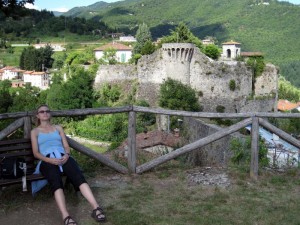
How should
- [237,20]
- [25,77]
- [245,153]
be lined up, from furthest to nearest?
[237,20] → [25,77] → [245,153]

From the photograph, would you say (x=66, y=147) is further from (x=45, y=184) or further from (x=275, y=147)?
(x=275, y=147)

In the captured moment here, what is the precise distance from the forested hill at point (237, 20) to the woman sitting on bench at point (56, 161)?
9688 centimetres

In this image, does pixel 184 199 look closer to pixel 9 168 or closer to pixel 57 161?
pixel 57 161

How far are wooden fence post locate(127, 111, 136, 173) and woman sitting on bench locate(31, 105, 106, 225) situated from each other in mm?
1154

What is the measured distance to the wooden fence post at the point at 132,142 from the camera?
6203 mm

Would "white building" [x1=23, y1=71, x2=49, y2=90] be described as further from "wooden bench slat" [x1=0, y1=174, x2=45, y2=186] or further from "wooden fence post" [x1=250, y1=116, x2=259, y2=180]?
"wooden bench slat" [x1=0, y1=174, x2=45, y2=186]

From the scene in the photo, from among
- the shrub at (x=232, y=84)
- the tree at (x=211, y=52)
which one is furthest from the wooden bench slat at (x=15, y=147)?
the tree at (x=211, y=52)

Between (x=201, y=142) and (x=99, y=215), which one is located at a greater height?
(x=201, y=142)

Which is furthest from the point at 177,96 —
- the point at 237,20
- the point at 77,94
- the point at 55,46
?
the point at 237,20

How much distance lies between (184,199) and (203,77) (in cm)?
2539

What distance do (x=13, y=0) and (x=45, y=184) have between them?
3193 mm

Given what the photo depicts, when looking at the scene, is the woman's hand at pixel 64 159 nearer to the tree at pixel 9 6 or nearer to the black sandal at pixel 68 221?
the black sandal at pixel 68 221

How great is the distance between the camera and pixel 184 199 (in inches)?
216

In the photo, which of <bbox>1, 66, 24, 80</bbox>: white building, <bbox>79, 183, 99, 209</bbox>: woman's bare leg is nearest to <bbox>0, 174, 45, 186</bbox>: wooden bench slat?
<bbox>79, 183, 99, 209</bbox>: woman's bare leg
